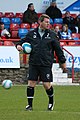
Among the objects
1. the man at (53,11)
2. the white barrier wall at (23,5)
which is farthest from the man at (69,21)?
the white barrier wall at (23,5)

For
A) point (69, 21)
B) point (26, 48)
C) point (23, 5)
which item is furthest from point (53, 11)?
point (26, 48)

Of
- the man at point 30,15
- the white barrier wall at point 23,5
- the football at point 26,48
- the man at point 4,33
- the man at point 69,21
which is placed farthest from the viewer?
the white barrier wall at point 23,5

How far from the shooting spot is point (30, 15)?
90.4 ft

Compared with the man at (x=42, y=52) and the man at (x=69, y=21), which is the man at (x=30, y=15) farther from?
the man at (x=42, y=52)

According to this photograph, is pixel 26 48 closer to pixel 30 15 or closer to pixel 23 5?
pixel 30 15

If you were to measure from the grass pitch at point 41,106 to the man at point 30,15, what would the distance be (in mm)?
7535

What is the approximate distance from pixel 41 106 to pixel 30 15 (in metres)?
13.6

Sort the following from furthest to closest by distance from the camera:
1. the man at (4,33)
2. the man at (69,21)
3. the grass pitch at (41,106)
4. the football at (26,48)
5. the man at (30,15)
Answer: the man at (69,21) < the man at (30,15) < the man at (4,33) < the football at (26,48) < the grass pitch at (41,106)

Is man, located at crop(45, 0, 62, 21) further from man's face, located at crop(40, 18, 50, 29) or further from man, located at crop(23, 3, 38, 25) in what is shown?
man's face, located at crop(40, 18, 50, 29)

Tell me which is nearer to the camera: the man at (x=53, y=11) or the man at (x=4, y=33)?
the man at (x=4, y=33)

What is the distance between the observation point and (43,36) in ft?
42.2

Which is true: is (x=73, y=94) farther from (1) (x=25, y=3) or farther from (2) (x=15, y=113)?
(1) (x=25, y=3)

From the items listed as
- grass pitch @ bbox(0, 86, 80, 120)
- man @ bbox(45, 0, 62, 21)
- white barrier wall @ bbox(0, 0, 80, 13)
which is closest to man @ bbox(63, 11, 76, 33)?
man @ bbox(45, 0, 62, 21)

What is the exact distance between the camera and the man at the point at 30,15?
27533 millimetres
